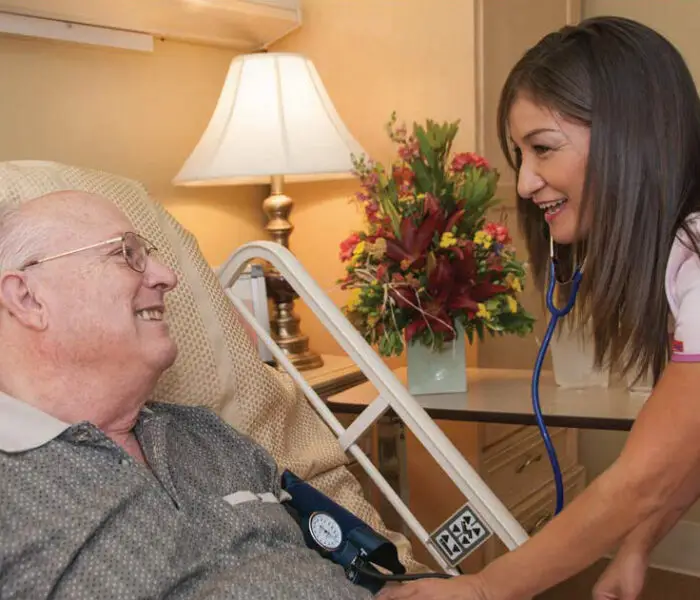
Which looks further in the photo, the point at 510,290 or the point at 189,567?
the point at 510,290

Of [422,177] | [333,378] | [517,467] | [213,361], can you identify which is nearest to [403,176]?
[422,177]

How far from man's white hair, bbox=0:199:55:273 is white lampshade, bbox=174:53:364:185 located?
81cm

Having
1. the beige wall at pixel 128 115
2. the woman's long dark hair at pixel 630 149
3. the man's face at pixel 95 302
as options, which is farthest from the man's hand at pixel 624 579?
the beige wall at pixel 128 115

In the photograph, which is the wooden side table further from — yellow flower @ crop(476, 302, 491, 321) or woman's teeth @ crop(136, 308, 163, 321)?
woman's teeth @ crop(136, 308, 163, 321)

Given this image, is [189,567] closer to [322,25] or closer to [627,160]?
[627,160]

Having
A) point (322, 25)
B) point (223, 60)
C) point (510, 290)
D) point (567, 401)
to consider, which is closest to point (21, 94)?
point (223, 60)

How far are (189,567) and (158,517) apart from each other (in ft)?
0.24

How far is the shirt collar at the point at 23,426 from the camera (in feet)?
3.15

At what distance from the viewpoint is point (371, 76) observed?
2.31 m

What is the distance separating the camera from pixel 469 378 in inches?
78.9

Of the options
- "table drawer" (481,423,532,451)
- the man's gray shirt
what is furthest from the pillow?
"table drawer" (481,423,532,451)

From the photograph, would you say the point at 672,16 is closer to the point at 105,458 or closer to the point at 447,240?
the point at 447,240

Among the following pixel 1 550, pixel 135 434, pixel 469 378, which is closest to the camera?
pixel 1 550

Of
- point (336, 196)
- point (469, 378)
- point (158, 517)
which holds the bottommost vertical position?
point (469, 378)
